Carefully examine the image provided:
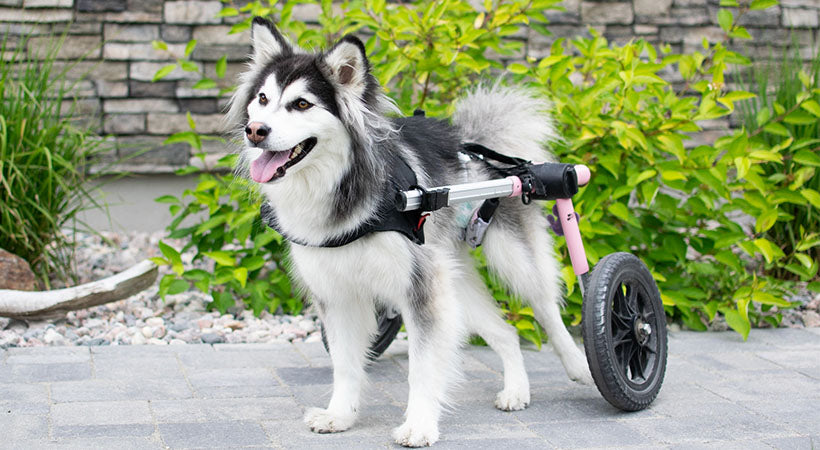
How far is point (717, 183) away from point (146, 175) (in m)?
3.86

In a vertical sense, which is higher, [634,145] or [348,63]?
[348,63]

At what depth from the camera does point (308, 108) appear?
2.64 m

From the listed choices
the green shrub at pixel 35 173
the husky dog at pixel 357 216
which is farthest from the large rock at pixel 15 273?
the husky dog at pixel 357 216

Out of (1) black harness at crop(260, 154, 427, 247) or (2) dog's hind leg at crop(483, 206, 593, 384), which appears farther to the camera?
(2) dog's hind leg at crop(483, 206, 593, 384)

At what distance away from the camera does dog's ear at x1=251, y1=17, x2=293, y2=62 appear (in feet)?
9.27

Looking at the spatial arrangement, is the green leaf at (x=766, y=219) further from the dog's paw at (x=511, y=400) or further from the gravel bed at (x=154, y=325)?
the gravel bed at (x=154, y=325)

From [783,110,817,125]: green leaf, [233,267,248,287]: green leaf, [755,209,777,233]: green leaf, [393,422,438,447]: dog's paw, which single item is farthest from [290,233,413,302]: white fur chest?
[783,110,817,125]: green leaf

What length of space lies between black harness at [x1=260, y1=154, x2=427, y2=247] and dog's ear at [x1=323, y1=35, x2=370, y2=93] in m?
0.33

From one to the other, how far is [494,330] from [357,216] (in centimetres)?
97

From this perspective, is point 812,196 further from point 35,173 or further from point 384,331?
point 35,173

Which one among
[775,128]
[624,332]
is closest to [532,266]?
[624,332]

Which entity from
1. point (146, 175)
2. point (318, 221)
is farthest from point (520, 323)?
point (146, 175)

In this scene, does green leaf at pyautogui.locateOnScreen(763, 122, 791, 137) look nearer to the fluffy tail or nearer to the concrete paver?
the concrete paver

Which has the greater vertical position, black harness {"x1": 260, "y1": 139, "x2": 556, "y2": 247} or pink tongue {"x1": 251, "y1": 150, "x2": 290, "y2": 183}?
pink tongue {"x1": 251, "y1": 150, "x2": 290, "y2": 183}
